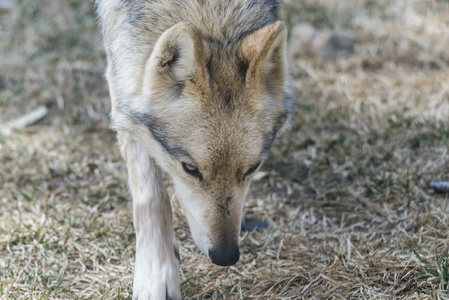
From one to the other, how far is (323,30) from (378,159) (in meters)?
3.45

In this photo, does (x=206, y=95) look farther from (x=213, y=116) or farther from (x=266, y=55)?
(x=266, y=55)

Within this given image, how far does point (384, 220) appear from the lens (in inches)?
150

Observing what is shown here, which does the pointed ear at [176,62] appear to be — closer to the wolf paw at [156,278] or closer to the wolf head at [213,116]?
the wolf head at [213,116]

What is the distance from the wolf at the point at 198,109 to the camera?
2.79 meters

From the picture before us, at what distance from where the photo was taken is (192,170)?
9.57ft

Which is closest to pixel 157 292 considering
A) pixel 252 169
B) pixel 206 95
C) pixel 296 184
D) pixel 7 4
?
pixel 252 169

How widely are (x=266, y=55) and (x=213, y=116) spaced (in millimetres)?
476

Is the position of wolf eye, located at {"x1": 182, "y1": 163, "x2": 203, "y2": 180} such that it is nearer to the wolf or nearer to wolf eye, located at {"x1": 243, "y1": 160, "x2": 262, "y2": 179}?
the wolf

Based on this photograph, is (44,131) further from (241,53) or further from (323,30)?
(323,30)

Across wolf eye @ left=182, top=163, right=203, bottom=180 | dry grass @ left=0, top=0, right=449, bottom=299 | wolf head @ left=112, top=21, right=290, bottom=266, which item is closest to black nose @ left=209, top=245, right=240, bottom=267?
wolf head @ left=112, top=21, right=290, bottom=266

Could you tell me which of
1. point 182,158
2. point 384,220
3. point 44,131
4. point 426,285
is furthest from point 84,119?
point 426,285

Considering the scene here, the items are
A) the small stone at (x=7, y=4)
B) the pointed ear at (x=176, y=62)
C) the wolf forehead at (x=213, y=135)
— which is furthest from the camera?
the small stone at (x=7, y=4)

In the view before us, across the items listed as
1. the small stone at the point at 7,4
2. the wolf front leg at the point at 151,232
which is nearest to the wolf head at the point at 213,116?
the wolf front leg at the point at 151,232

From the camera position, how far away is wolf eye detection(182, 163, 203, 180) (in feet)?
9.49
